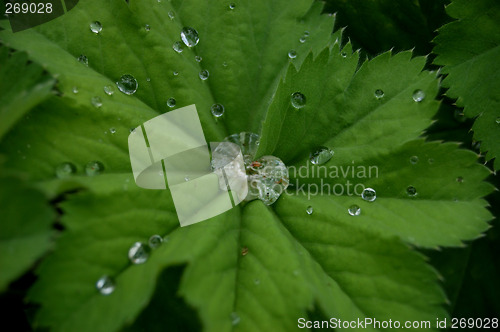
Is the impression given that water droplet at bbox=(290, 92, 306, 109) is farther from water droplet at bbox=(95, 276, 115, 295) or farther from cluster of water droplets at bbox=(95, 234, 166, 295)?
water droplet at bbox=(95, 276, 115, 295)

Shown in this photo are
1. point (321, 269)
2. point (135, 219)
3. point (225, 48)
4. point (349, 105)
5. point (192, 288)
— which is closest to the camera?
point (192, 288)

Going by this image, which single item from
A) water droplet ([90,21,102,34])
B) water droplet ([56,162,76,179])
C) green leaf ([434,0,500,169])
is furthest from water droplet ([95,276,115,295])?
green leaf ([434,0,500,169])

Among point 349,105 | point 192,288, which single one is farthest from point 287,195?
point 192,288

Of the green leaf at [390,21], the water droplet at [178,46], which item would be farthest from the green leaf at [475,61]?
the water droplet at [178,46]

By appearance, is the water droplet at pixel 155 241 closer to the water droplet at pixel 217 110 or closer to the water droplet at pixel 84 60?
the water droplet at pixel 217 110

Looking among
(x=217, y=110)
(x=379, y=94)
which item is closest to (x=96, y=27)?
(x=217, y=110)

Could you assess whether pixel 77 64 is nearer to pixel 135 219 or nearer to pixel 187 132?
pixel 187 132

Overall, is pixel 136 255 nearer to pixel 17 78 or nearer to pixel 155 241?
pixel 155 241

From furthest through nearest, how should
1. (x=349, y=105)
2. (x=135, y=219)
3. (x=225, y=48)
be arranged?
1. (x=225, y=48)
2. (x=349, y=105)
3. (x=135, y=219)
